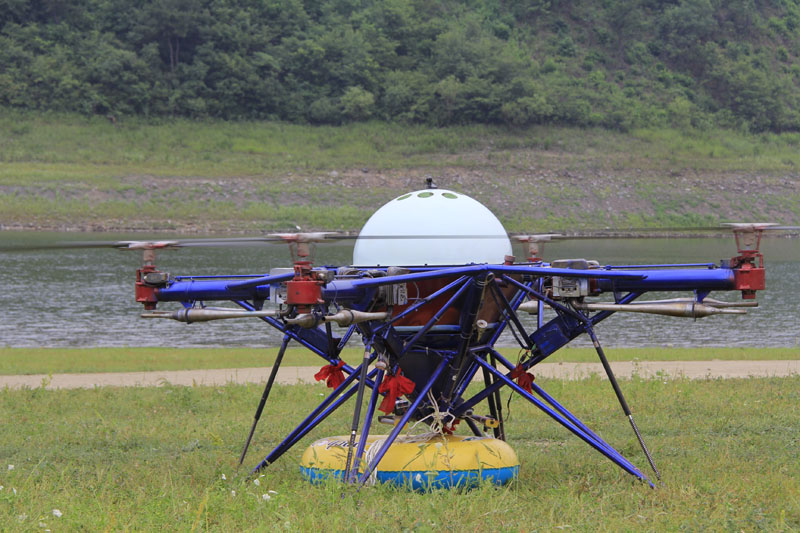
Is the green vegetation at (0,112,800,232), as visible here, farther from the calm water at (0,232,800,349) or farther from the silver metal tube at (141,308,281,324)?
the silver metal tube at (141,308,281,324)

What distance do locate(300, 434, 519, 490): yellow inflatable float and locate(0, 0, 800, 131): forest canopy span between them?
72850 millimetres

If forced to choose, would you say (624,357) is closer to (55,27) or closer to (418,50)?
(418,50)

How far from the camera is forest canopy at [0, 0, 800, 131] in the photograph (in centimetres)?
8425

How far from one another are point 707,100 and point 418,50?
26.1 meters

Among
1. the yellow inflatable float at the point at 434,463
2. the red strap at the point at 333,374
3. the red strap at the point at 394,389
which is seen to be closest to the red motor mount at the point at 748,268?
the yellow inflatable float at the point at 434,463

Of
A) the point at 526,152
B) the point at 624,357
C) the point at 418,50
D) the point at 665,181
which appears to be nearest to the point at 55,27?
the point at 418,50

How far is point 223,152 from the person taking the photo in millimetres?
76312

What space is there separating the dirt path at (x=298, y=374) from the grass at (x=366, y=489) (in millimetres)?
1402

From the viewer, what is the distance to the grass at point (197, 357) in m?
22.5

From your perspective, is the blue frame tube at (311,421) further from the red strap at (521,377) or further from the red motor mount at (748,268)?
the red motor mount at (748,268)

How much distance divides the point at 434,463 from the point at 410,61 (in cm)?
8608

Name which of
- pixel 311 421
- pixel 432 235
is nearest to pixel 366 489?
pixel 311 421

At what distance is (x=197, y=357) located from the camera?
80.1 feet

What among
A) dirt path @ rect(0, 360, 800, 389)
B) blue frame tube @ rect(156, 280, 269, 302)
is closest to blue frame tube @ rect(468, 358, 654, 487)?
blue frame tube @ rect(156, 280, 269, 302)
